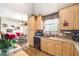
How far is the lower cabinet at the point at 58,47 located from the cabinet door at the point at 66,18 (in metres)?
0.29

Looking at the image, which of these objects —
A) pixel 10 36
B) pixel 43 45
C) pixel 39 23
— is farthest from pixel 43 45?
pixel 10 36

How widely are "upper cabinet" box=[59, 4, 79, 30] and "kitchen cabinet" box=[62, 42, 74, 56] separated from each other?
0.99 ft

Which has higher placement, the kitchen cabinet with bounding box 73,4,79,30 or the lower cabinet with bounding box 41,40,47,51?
the kitchen cabinet with bounding box 73,4,79,30

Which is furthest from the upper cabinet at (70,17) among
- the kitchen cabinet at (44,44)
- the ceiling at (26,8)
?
the kitchen cabinet at (44,44)

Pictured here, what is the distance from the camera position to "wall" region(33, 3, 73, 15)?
244cm

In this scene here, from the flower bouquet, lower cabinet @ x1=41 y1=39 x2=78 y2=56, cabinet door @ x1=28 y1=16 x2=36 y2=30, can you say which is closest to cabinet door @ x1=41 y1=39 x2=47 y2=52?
lower cabinet @ x1=41 y1=39 x2=78 y2=56

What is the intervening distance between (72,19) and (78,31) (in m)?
0.27

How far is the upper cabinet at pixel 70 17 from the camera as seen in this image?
242 cm

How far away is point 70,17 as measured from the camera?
8.03ft

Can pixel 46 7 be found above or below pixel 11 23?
above

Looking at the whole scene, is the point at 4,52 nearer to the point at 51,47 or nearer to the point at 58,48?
the point at 51,47

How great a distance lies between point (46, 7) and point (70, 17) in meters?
0.46

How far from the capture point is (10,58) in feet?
8.14

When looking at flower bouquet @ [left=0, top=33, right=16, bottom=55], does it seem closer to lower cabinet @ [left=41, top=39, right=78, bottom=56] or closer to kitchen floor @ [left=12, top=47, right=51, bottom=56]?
kitchen floor @ [left=12, top=47, right=51, bottom=56]
